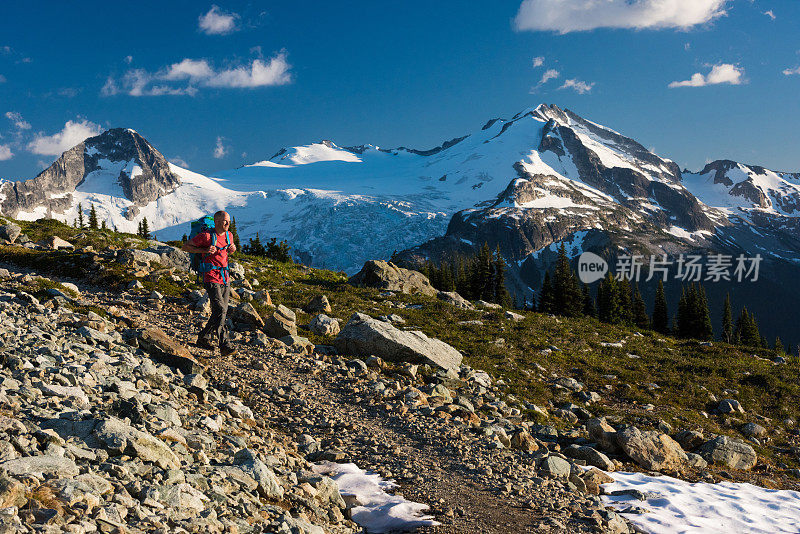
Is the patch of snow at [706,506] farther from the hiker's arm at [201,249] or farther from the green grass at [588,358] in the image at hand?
the hiker's arm at [201,249]

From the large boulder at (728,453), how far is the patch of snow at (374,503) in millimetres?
8383

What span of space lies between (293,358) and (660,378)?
14240 millimetres

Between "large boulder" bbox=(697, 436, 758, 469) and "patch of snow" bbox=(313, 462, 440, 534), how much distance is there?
27.5 ft

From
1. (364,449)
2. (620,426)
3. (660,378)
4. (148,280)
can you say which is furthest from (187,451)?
(660,378)

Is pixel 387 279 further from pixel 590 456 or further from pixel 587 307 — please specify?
pixel 587 307

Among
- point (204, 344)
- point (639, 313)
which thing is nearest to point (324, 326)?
point (204, 344)

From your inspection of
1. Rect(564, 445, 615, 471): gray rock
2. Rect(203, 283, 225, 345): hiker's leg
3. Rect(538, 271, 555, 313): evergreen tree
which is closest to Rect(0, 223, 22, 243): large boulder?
Rect(203, 283, 225, 345): hiker's leg

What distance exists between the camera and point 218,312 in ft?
42.4

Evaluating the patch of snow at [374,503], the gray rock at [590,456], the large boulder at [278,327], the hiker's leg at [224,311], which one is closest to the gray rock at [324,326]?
the large boulder at [278,327]

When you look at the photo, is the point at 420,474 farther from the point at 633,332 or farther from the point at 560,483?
the point at 633,332

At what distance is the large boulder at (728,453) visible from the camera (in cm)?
1152

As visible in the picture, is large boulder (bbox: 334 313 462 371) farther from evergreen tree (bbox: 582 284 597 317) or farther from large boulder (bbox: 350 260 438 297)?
evergreen tree (bbox: 582 284 597 317)

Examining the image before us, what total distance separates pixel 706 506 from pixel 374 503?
5.92 meters

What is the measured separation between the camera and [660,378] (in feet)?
63.4
